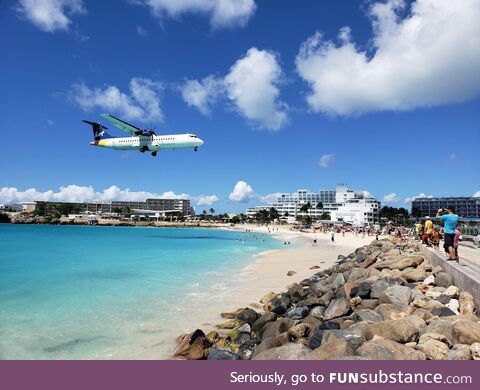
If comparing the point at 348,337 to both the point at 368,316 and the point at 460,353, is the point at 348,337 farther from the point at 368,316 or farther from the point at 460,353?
the point at 460,353

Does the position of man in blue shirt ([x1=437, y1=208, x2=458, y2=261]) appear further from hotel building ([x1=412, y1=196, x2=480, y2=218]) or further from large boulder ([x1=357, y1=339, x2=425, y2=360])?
hotel building ([x1=412, y1=196, x2=480, y2=218])

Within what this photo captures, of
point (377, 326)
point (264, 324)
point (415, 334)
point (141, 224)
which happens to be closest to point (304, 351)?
point (377, 326)

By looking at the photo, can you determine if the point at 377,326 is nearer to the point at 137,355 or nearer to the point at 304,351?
the point at 304,351

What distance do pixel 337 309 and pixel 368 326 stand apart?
2.91 m

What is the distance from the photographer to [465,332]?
663 cm

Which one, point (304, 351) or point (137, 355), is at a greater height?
point (304, 351)

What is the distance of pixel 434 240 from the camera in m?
17.9

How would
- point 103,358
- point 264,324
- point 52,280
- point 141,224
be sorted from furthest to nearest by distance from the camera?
1. point 141,224
2. point 52,280
3. point 264,324
4. point 103,358

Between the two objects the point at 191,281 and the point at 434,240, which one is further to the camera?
the point at 191,281

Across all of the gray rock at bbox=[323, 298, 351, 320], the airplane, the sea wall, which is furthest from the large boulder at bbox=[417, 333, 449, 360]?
the airplane

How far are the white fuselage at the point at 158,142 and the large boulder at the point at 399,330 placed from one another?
37641 millimetres

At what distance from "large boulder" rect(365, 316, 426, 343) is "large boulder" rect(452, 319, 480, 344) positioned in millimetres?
679

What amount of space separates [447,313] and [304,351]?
3.43 m
